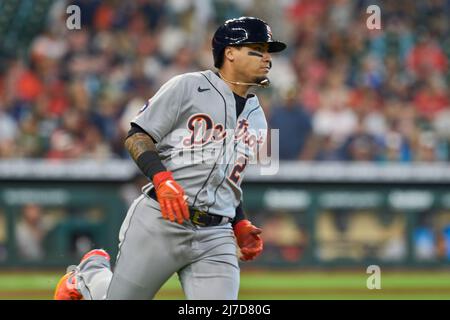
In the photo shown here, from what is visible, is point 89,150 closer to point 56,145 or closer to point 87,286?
point 56,145

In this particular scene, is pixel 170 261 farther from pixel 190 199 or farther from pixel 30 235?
pixel 30 235

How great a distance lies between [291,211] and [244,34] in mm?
7527

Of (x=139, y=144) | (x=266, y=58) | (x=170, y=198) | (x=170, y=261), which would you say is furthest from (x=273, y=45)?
(x=170, y=261)

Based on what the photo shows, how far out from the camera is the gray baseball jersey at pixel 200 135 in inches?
217

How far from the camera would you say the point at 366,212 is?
13.2 metres

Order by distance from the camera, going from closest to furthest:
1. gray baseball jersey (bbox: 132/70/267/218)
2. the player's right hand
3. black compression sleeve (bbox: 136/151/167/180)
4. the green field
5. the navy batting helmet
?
1. the player's right hand
2. black compression sleeve (bbox: 136/151/167/180)
3. gray baseball jersey (bbox: 132/70/267/218)
4. the navy batting helmet
5. the green field

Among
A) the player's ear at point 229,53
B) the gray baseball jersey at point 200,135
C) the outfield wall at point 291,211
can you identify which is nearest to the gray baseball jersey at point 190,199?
the gray baseball jersey at point 200,135

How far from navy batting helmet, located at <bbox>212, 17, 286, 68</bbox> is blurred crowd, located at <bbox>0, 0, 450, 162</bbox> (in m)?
7.16

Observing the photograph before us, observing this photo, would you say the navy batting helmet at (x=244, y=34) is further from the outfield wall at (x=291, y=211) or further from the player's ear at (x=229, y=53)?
the outfield wall at (x=291, y=211)

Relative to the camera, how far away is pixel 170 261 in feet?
18.0

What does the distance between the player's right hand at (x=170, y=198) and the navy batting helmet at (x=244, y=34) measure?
0.89 m

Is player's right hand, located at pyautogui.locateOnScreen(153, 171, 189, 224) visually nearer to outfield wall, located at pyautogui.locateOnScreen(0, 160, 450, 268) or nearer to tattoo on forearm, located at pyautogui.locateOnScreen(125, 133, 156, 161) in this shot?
tattoo on forearm, located at pyautogui.locateOnScreen(125, 133, 156, 161)

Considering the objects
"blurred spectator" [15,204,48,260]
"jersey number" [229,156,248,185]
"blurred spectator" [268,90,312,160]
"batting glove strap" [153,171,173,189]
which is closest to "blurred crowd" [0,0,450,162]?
"blurred spectator" [268,90,312,160]

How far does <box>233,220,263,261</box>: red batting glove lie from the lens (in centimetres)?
591
